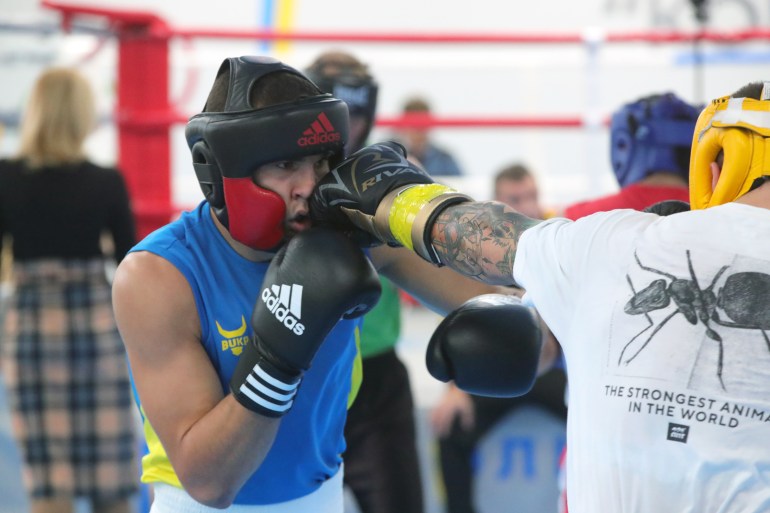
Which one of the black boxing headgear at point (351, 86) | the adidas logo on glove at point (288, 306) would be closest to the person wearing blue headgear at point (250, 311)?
the adidas logo on glove at point (288, 306)

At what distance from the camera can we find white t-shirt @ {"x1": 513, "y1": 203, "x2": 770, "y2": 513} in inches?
41.8

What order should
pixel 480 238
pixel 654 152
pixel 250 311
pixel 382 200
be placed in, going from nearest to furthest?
pixel 480 238, pixel 382 200, pixel 250 311, pixel 654 152

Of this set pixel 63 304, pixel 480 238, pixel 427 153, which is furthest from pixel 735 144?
pixel 427 153

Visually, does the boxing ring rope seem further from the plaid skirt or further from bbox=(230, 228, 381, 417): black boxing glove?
bbox=(230, 228, 381, 417): black boxing glove

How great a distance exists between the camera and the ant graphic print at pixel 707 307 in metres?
1.07

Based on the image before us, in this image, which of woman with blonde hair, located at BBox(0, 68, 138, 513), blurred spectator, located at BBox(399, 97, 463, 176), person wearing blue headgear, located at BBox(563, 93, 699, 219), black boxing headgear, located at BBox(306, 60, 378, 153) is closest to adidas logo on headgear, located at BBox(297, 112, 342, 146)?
person wearing blue headgear, located at BBox(563, 93, 699, 219)

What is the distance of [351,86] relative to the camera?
2.60 metres

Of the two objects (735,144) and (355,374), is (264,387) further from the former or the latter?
Answer: (735,144)

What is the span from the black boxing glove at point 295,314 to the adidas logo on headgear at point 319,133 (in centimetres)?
17

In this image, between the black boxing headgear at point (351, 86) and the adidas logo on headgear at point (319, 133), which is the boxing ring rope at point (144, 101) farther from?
the adidas logo on headgear at point (319, 133)

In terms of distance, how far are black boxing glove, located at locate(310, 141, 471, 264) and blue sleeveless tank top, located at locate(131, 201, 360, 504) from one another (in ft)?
0.52

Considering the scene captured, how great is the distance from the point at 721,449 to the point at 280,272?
65cm

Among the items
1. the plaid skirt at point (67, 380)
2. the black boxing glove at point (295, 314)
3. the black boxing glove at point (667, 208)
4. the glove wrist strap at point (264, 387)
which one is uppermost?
the black boxing glove at point (667, 208)

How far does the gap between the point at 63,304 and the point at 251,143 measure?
5.08ft
